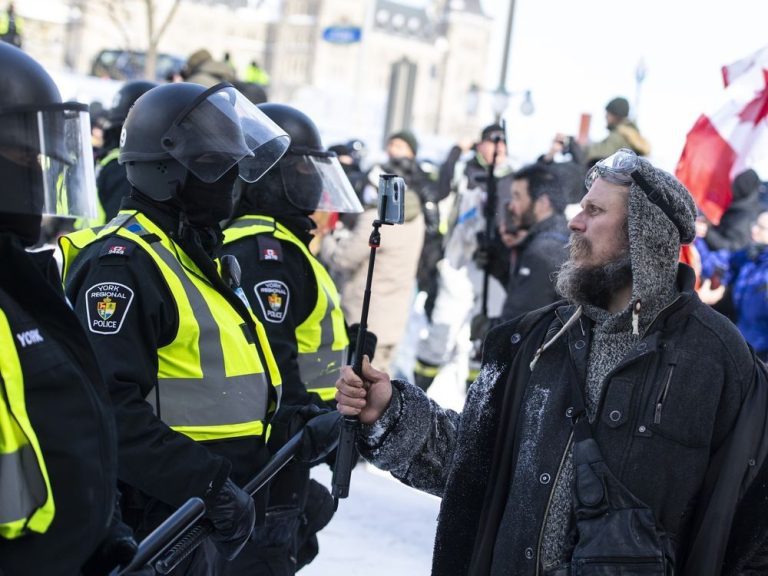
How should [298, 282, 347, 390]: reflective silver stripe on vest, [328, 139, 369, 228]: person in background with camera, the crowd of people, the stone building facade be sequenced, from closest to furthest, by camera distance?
the crowd of people → [298, 282, 347, 390]: reflective silver stripe on vest → [328, 139, 369, 228]: person in background with camera → the stone building facade

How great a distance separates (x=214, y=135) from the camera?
3197mm

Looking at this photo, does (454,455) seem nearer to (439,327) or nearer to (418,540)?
(418,540)

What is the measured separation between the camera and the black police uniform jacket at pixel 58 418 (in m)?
A: 1.87

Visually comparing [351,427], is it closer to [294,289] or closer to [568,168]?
[294,289]

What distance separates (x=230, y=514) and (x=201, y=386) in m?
0.35

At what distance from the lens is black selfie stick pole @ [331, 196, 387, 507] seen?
267 cm

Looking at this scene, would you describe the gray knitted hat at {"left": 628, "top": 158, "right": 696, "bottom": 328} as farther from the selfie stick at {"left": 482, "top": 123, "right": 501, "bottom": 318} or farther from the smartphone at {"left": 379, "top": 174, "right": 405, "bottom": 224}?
the selfie stick at {"left": 482, "top": 123, "right": 501, "bottom": 318}

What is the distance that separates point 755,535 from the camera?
2590mm

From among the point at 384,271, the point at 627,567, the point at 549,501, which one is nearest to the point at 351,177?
the point at 384,271

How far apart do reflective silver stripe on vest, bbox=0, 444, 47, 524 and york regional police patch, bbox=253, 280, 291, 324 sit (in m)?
1.80

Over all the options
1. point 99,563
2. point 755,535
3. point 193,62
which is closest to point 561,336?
point 755,535

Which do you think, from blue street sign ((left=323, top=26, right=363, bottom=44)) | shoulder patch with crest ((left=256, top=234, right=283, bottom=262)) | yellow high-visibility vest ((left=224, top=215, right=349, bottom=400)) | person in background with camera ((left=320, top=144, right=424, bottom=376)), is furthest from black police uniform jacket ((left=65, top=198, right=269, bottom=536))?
blue street sign ((left=323, top=26, right=363, bottom=44))

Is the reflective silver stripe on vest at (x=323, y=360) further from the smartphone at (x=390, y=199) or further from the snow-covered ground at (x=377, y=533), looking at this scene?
the snow-covered ground at (x=377, y=533)

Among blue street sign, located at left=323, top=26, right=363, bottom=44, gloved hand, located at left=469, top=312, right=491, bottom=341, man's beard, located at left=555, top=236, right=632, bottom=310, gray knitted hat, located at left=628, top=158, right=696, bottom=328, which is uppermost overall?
gray knitted hat, located at left=628, top=158, right=696, bottom=328
